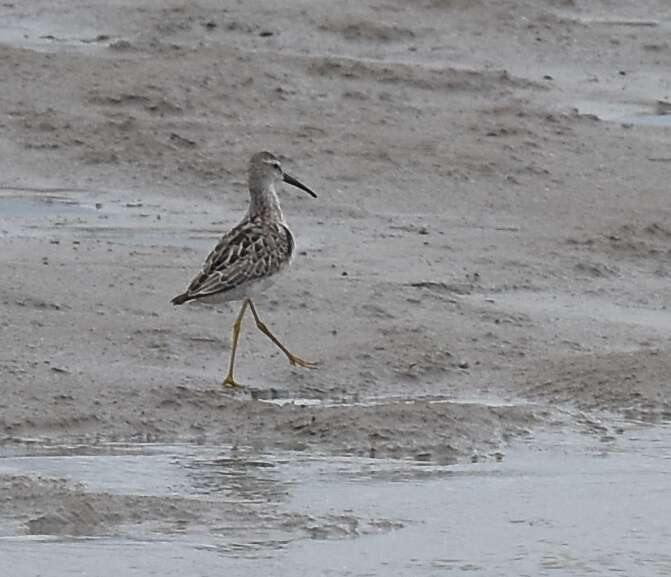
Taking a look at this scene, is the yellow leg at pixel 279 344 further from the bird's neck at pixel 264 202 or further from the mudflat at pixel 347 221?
the bird's neck at pixel 264 202

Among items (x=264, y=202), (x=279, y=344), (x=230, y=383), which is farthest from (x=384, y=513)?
(x=264, y=202)

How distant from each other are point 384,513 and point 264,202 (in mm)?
3028

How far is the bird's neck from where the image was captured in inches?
435

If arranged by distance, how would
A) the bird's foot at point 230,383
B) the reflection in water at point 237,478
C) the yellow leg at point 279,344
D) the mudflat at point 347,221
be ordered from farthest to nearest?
1. the yellow leg at point 279,344
2. the bird's foot at point 230,383
3. the mudflat at point 347,221
4. the reflection in water at point 237,478

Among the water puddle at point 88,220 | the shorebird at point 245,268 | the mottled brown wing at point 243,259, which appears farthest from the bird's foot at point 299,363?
the water puddle at point 88,220

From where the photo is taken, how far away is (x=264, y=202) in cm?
1115

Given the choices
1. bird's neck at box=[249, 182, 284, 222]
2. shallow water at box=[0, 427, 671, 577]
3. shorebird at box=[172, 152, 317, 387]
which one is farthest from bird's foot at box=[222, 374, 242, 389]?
bird's neck at box=[249, 182, 284, 222]

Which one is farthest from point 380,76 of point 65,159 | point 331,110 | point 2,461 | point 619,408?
point 2,461

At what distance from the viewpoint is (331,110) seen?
15648 mm

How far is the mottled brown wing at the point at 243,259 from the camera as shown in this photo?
33.7ft

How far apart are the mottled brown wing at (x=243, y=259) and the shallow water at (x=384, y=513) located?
120 centimetres

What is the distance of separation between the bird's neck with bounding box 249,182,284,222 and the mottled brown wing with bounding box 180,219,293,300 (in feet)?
0.92

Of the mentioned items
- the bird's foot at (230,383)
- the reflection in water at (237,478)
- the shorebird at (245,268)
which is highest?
the shorebird at (245,268)

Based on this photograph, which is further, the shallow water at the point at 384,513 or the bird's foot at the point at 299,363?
the bird's foot at the point at 299,363
